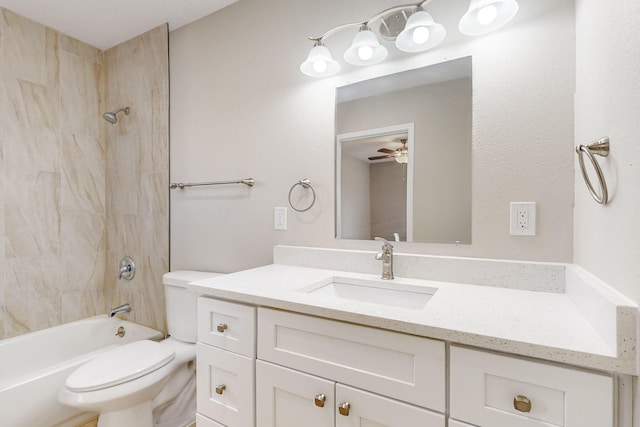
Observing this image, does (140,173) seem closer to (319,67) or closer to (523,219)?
(319,67)

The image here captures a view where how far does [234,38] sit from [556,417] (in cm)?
207

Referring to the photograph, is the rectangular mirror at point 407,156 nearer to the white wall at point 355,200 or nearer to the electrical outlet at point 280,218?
the white wall at point 355,200

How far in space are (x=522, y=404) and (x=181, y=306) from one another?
5.40 feet

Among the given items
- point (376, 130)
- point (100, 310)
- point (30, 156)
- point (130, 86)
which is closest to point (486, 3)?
point (376, 130)

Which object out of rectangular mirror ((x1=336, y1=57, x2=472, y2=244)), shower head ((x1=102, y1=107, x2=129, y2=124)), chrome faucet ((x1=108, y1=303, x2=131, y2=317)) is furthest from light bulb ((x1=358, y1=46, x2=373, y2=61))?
chrome faucet ((x1=108, y1=303, x2=131, y2=317))

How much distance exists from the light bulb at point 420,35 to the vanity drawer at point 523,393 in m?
1.09

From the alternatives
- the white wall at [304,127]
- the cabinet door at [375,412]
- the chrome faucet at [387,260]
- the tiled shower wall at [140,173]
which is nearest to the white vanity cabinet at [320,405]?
the cabinet door at [375,412]

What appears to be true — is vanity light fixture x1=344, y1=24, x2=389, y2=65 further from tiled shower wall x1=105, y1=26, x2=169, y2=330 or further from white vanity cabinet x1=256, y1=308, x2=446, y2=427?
tiled shower wall x1=105, y1=26, x2=169, y2=330

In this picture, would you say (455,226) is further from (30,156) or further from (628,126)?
(30,156)

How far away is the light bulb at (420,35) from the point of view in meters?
1.17

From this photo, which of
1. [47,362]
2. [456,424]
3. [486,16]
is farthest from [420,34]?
[47,362]

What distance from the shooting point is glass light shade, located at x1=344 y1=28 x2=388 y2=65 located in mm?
1250

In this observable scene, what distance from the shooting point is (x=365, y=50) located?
4.28 feet

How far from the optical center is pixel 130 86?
2.21m
